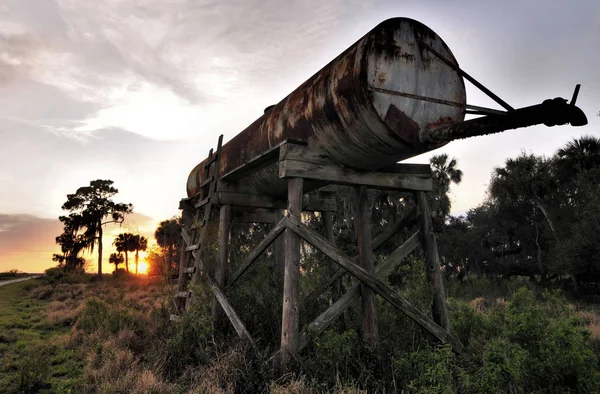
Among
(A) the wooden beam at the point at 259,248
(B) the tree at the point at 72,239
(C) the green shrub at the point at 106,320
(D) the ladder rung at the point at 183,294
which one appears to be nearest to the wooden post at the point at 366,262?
(A) the wooden beam at the point at 259,248

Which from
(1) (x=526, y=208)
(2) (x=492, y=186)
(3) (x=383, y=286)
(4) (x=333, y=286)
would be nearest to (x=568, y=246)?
(2) (x=492, y=186)

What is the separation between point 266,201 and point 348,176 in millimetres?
2846

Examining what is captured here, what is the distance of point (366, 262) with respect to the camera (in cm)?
556

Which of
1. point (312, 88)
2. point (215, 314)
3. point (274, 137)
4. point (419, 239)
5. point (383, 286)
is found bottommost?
point (215, 314)

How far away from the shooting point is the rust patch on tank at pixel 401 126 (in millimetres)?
4383

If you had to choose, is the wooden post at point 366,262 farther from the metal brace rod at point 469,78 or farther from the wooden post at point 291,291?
the metal brace rod at point 469,78

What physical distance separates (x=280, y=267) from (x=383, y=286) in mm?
3733

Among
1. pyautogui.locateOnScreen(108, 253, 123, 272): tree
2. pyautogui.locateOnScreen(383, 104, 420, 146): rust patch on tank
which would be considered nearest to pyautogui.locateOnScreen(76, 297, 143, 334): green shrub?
pyautogui.locateOnScreen(383, 104, 420, 146): rust patch on tank

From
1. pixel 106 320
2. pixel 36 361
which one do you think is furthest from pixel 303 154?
pixel 106 320

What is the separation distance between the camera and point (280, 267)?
826 centimetres

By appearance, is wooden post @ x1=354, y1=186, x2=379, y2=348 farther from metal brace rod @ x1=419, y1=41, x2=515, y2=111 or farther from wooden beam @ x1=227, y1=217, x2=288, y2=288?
metal brace rod @ x1=419, y1=41, x2=515, y2=111

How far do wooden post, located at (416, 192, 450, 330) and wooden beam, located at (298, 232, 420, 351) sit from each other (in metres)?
0.19

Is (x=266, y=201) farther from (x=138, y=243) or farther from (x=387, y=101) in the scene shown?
(x=138, y=243)

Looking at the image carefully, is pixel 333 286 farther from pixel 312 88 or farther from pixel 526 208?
pixel 526 208
